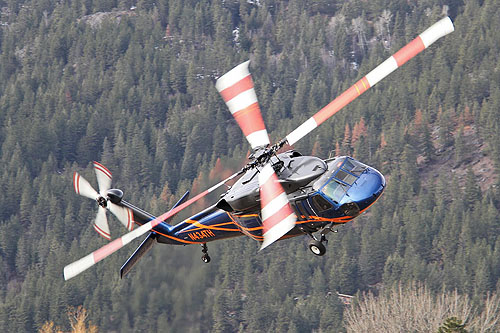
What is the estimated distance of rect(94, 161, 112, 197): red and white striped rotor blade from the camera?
156ft

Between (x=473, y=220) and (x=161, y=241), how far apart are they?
110829 mm

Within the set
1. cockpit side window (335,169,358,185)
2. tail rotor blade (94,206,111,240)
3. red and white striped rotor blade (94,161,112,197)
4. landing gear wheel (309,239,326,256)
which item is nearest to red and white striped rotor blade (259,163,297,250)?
A: cockpit side window (335,169,358,185)

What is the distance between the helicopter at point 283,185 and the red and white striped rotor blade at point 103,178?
0.04m

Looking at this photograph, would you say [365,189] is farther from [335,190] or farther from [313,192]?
[313,192]

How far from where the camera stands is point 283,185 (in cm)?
4369

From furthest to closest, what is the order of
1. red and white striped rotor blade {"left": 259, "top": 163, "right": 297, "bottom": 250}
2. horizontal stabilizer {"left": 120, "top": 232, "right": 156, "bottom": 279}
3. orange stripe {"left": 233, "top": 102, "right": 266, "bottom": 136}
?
1. horizontal stabilizer {"left": 120, "top": 232, "right": 156, "bottom": 279}
2. orange stripe {"left": 233, "top": 102, "right": 266, "bottom": 136}
3. red and white striped rotor blade {"left": 259, "top": 163, "right": 297, "bottom": 250}

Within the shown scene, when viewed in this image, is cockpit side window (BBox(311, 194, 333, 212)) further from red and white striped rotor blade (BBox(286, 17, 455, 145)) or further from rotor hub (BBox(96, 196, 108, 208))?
rotor hub (BBox(96, 196, 108, 208))

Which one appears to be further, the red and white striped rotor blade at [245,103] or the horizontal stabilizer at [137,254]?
the horizontal stabilizer at [137,254]

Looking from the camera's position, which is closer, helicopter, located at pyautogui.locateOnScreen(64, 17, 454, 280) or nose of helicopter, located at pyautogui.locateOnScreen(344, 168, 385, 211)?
helicopter, located at pyautogui.locateOnScreen(64, 17, 454, 280)

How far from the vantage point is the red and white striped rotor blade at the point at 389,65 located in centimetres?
3972

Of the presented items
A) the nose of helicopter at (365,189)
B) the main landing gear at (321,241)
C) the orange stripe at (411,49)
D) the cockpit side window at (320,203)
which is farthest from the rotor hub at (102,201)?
the orange stripe at (411,49)

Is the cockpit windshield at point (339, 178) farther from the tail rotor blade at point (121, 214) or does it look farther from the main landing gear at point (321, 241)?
the tail rotor blade at point (121, 214)

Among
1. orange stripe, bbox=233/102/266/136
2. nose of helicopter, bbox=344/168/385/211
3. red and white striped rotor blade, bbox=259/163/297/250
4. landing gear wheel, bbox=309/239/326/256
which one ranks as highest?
orange stripe, bbox=233/102/266/136

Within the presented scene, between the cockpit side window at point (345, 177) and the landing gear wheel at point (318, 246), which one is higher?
the cockpit side window at point (345, 177)
